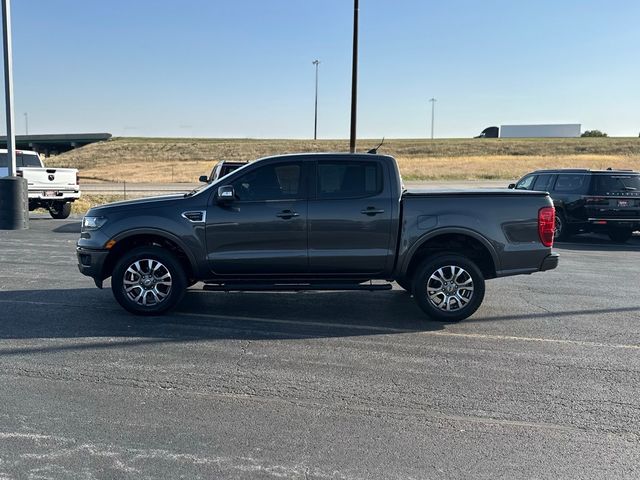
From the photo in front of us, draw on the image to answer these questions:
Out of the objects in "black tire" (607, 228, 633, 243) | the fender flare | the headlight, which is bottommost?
"black tire" (607, 228, 633, 243)

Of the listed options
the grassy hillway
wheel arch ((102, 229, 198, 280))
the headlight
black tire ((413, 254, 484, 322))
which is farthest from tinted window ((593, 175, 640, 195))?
the grassy hillway

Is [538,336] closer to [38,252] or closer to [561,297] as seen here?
[561,297]

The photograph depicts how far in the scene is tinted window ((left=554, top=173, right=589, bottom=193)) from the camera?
47.1 feet

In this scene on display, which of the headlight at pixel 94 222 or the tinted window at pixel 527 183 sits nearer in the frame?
the headlight at pixel 94 222

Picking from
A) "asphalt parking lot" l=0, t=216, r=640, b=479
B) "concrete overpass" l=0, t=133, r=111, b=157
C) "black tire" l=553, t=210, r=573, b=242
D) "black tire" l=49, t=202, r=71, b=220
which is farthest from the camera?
"concrete overpass" l=0, t=133, r=111, b=157

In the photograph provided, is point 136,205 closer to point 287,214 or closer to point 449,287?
point 287,214

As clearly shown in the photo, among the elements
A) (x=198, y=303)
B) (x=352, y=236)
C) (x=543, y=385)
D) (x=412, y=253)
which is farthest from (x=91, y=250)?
(x=543, y=385)

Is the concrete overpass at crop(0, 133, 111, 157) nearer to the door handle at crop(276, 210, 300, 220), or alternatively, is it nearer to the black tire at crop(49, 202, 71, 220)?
the black tire at crop(49, 202, 71, 220)

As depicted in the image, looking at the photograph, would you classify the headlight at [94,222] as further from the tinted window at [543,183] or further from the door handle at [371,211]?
the tinted window at [543,183]

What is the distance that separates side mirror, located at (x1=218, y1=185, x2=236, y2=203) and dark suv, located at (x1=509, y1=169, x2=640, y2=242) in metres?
10.4

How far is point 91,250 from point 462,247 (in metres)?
4.36

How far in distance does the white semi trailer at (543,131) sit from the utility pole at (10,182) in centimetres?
10011

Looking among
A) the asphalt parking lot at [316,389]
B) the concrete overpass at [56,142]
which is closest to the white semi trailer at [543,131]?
the concrete overpass at [56,142]

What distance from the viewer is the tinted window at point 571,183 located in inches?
565
